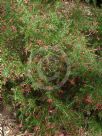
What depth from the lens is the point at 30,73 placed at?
380cm

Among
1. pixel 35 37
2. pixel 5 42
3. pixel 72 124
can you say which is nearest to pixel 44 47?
pixel 35 37

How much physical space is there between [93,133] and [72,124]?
224 millimetres

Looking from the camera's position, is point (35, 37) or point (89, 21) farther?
point (89, 21)

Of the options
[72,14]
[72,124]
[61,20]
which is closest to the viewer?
[72,124]

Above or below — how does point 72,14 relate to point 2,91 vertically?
above

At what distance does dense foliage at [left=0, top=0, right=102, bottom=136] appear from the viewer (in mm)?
3777

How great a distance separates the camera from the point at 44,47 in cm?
384

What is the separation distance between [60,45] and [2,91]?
0.74 metres

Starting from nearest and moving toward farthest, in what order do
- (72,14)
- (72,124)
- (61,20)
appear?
(72,124)
(61,20)
(72,14)

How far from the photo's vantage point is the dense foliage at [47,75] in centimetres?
378

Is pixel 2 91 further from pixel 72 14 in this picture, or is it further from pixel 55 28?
pixel 72 14

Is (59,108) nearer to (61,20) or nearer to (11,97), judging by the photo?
(11,97)

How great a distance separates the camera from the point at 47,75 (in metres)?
3.88

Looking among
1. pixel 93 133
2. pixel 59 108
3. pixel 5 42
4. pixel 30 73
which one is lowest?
pixel 93 133
